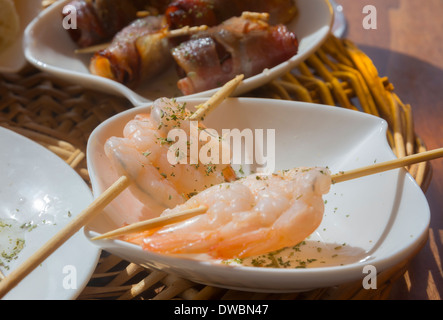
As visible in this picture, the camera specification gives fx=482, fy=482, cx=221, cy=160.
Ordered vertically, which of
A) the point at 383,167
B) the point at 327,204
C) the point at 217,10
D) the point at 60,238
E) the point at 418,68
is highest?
the point at 217,10

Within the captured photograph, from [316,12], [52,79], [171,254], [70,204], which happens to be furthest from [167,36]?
[171,254]

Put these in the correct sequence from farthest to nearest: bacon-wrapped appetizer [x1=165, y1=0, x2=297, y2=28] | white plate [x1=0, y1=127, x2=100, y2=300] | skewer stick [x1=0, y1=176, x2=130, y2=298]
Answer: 1. bacon-wrapped appetizer [x1=165, y1=0, x2=297, y2=28]
2. white plate [x1=0, y1=127, x2=100, y2=300]
3. skewer stick [x1=0, y1=176, x2=130, y2=298]

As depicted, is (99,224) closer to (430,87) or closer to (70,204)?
(70,204)

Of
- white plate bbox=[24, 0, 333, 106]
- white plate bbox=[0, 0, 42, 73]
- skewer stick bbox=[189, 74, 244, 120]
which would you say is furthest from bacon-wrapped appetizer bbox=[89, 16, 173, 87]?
skewer stick bbox=[189, 74, 244, 120]

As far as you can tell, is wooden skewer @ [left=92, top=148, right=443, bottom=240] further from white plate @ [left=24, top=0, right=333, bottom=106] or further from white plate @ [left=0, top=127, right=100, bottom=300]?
white plate @ [left=24, top=0, right=333, bottom=106]

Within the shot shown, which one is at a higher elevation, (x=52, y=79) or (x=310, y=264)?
(x=52, y=79)

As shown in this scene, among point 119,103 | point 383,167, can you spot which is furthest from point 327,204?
point 119,103

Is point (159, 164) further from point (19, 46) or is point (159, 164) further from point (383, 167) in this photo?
point (19, 46)
